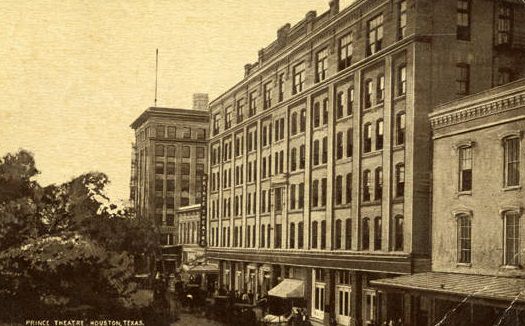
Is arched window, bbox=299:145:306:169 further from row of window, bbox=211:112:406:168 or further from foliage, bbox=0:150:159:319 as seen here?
foliage, bbox=0:150:159:319

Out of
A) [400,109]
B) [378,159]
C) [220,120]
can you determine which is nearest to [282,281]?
[378,159]

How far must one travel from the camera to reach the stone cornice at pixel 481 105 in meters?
24.2

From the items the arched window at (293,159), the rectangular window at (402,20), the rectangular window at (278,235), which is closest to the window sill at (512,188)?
the rectangular window at (402,20)

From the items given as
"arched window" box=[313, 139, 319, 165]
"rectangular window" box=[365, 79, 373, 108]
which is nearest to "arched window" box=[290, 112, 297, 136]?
"arched window" box=[313, 139, 319, 165]

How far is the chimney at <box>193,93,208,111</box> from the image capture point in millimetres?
93500

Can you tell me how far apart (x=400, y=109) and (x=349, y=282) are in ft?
34.2

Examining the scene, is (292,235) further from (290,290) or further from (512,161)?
(512,161)

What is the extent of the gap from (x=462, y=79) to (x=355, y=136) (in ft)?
22.4

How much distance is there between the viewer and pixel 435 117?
29828mm

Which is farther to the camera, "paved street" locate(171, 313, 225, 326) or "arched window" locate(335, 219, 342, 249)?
"arched window" locate(335, 219, 342, 249)

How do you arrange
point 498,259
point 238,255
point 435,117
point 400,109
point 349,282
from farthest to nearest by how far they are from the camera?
point 238,255, point 349,282, point 400,109, point 435,117, point 498,259

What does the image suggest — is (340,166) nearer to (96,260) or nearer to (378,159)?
(378,159)

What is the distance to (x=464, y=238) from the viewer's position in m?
27.5

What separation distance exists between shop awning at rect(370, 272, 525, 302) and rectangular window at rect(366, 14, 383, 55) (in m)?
12.1
